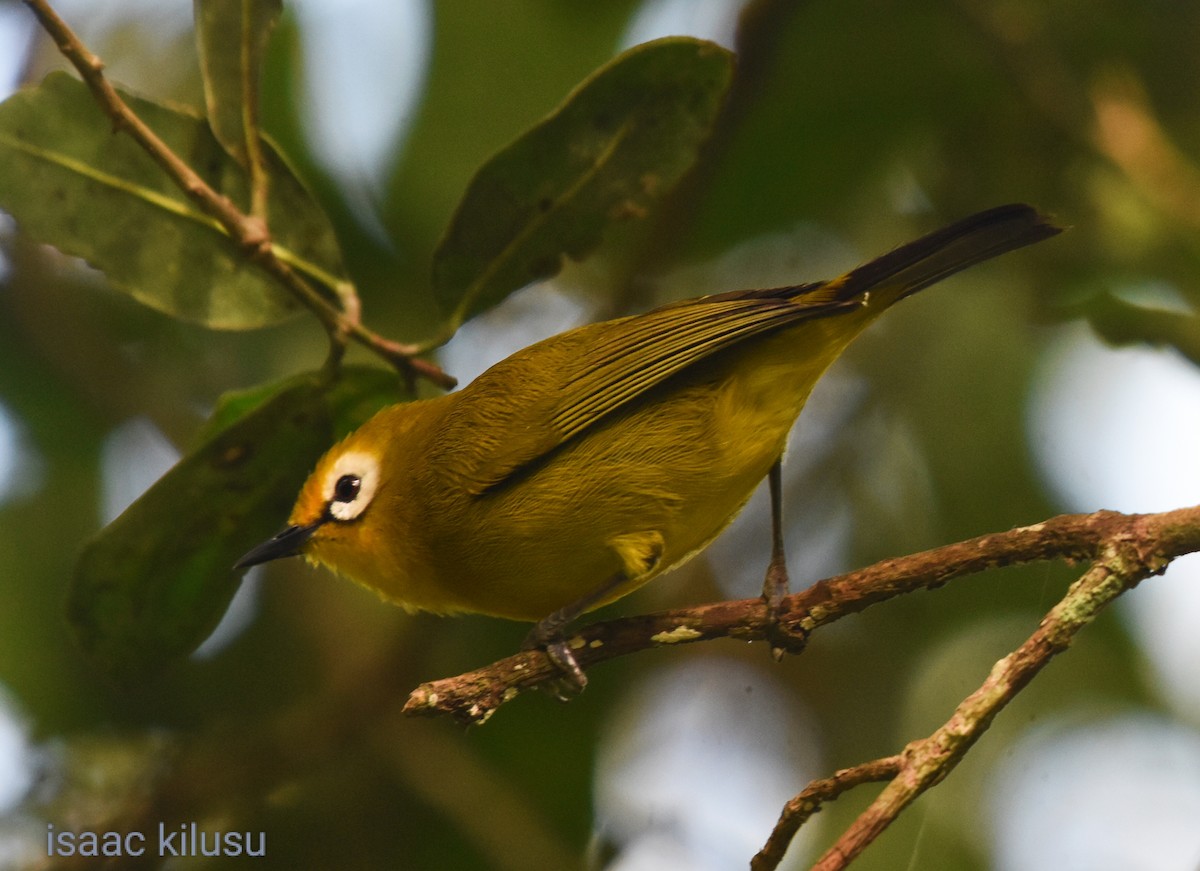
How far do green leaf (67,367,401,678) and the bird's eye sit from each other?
0.29 ft

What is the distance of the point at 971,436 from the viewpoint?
297cm

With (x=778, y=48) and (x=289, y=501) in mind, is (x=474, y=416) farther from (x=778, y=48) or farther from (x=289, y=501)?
(x=778, y=48)

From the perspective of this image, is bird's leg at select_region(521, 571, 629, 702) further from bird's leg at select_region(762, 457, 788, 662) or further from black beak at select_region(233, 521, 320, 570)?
black beak at select_region(233, 521, 320, 570)

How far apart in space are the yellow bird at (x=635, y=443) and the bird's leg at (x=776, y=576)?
0.6 inches

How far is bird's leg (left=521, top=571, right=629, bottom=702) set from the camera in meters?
2.16

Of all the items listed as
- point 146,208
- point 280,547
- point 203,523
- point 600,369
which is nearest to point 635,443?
point 600,369

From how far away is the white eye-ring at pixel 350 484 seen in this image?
277 centimetres

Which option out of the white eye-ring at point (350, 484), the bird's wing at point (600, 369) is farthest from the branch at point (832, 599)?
the white eye-ring at point (350, 484)

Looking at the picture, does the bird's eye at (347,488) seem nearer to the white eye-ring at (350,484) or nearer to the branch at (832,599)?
the white eye-ring at (350,484)

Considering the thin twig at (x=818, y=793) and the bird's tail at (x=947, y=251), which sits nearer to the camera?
→ the thin twig at (x=818, y=793)

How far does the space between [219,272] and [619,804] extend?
58.5 inches

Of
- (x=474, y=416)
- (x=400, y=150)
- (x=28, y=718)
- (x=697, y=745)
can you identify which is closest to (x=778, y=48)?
(x=400, y=150)

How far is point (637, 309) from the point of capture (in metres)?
3.32

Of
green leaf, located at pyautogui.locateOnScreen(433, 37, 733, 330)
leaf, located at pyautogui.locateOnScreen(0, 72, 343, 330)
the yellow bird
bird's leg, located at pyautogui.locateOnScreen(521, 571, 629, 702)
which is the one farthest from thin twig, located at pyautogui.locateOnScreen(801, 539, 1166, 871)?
leaf, located at pyautogui.locateOnScreen(0, 72, 343, 330)
